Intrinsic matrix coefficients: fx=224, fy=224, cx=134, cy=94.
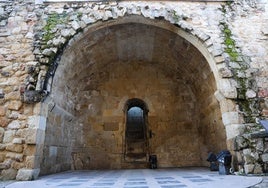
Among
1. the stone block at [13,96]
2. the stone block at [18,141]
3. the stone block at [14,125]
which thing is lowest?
the stone block at [18,141]

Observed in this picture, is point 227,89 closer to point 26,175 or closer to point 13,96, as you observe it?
point 26,175

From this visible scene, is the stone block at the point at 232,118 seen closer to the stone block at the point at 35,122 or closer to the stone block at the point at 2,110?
the stone block at the point at 35,122

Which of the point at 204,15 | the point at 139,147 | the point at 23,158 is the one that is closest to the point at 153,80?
the point at 139,147

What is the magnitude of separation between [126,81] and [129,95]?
44 centimetres

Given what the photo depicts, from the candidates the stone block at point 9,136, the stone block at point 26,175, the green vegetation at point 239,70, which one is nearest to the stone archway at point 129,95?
the green vegetation at point 239,70

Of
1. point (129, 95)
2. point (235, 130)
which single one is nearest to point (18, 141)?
point (129, 95)

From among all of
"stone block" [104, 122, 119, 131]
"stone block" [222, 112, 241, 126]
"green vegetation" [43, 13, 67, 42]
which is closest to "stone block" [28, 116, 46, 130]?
"green vegetation" [43, 13, 67, 42]

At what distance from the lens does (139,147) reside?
6.45 m

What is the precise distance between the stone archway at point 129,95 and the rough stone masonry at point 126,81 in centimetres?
3

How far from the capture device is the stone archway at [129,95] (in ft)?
16.0

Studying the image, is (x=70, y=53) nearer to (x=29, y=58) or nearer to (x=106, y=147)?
(x=29, y=58)

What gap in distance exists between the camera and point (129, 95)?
648 cm

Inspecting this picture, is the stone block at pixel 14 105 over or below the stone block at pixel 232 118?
over

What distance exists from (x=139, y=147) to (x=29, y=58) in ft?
12.4
